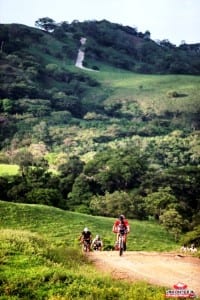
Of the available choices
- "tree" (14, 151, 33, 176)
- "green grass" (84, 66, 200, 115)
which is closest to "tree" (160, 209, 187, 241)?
"tree" (14, 151, 33, 176)

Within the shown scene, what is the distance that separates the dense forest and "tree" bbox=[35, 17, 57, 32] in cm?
30

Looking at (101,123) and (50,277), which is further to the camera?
(101,123)

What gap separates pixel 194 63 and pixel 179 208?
10918 cm

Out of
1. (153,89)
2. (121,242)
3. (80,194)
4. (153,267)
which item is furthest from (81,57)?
(153,267)

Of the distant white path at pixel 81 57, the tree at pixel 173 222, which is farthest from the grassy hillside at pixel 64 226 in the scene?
the distant white path at pixel 81 57

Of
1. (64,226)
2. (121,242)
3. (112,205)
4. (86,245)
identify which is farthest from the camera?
(112,205)

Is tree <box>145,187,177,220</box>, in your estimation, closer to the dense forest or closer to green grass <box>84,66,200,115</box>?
the dense forest

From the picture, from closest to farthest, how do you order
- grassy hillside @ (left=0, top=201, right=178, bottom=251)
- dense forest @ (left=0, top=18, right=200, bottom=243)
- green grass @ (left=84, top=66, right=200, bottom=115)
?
grassy hillside @ (left=0, top=201, right=178, bottom=251)
dense forest @ (left=0, top=18, right=200, bottom=243)
green grass @ (left=84, top=66, right=200, bottom=115)

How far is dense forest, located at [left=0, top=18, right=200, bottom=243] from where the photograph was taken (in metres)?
49.5

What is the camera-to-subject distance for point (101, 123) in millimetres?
96750

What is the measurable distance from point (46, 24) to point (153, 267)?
147250 millimetres

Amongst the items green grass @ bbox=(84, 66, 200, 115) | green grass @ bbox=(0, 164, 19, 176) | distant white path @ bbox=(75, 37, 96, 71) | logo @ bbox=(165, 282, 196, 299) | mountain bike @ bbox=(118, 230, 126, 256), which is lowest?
logo @ bbox=(165, 282, 196, 299)

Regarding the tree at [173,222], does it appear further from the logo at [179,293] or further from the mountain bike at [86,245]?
the logo at [179,293]

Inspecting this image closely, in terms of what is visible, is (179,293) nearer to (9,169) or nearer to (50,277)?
(50,277)
